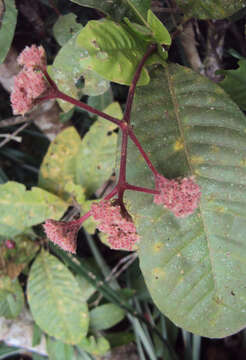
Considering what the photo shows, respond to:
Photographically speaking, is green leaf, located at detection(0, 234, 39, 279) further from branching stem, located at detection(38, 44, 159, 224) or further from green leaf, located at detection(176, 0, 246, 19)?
green leaf, located at detection(176, 0, 246, 19)

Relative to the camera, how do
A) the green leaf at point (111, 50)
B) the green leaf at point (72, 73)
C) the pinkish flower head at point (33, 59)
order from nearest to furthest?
the green leaf at point (111, 50) < the pinkish flower head at point (33, 59) < the green leaf at point (72, 73)

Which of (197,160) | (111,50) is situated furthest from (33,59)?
(197,160)

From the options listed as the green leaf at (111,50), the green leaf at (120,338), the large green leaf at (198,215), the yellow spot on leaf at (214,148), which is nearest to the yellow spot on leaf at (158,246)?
the large green leaf at (198,215)

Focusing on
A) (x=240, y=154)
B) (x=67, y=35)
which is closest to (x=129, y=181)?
(x=240, y=154)

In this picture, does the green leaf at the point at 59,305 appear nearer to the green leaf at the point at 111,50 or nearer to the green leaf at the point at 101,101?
the green leaf at the point at 101,101

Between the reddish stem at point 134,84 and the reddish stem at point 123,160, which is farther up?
the reddish stem at point 134,84

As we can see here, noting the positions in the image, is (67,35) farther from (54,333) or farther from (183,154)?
(54,333)
